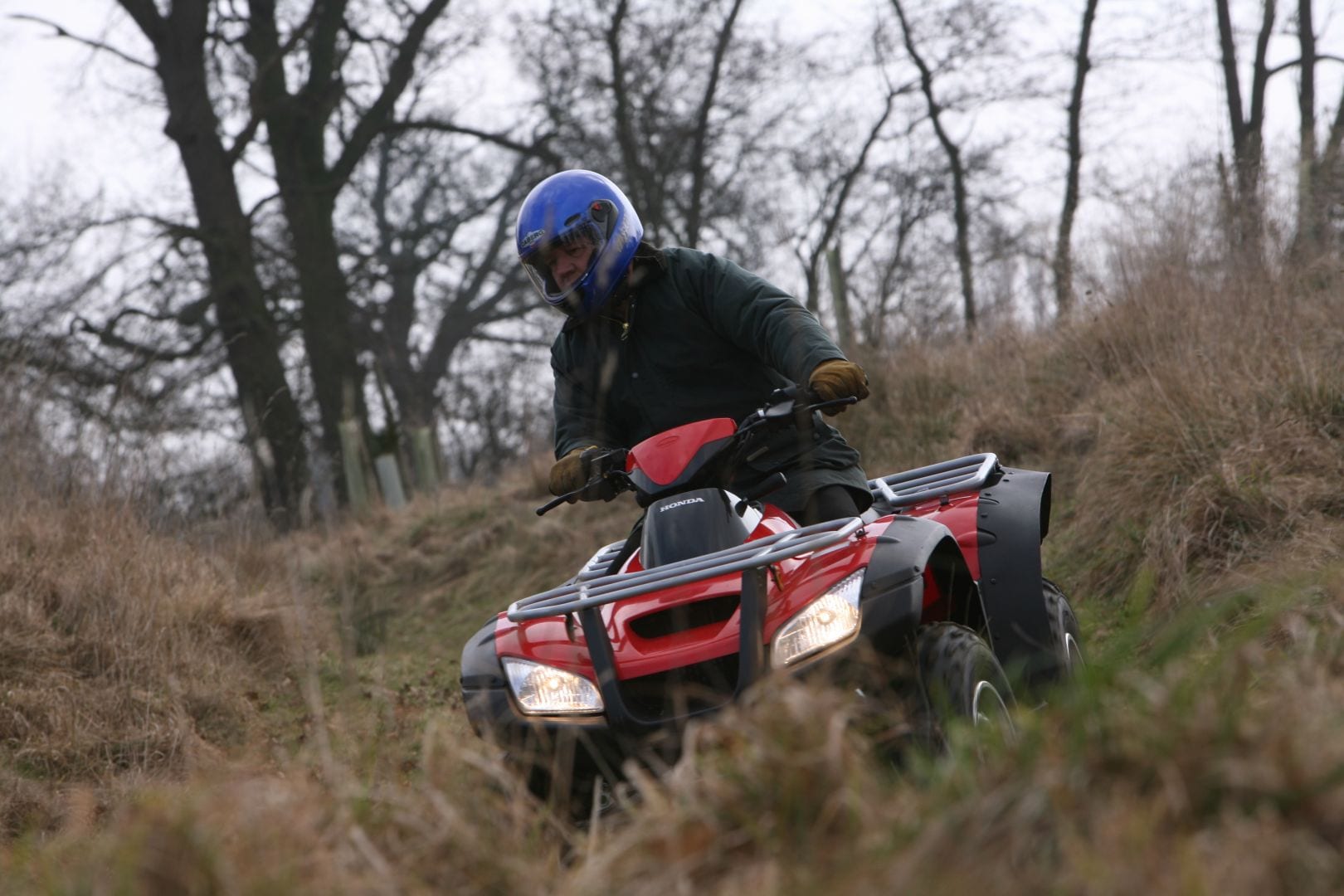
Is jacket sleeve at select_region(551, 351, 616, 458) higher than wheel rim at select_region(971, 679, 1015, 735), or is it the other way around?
jacket sleeve at select_region(551, 351, 616, 458)

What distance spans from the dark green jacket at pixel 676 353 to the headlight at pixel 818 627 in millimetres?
1113

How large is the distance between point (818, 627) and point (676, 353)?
1608mm

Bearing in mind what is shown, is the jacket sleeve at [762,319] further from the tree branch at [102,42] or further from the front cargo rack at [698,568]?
the tree branch at [102,42]

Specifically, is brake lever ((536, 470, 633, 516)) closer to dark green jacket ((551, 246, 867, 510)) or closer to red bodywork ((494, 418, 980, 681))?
red bodywork ((494, 418, 980, 681))

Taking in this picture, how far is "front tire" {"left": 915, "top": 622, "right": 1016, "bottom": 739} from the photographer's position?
311cm

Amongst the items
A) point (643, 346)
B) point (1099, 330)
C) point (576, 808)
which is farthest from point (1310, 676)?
point (1099, 330)

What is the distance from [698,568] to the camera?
330 centimetres

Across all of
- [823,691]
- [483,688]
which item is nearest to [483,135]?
[483,688]

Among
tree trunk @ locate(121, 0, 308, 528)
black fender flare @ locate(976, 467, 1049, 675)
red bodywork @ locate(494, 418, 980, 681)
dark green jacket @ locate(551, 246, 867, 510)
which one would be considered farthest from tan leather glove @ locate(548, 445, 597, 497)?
tree trunk @ locate(121, 0, 308, 528)

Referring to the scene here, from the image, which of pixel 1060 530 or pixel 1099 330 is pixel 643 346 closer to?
pixel 1060 530

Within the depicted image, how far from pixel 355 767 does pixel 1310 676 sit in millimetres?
1705

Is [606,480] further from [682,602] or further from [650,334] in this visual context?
[682,602]

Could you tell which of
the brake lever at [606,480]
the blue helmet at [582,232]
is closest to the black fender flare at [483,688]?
the brake lever at [606,480]

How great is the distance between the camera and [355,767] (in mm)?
2729
